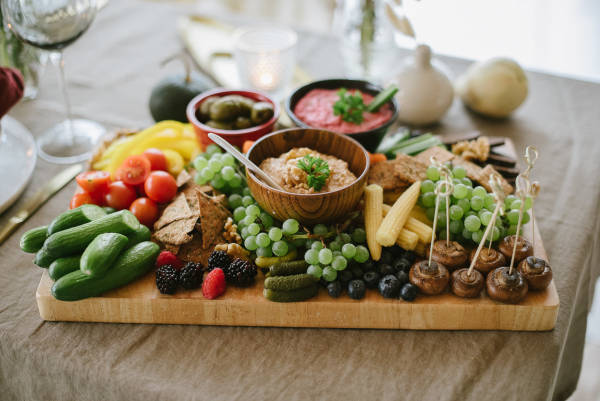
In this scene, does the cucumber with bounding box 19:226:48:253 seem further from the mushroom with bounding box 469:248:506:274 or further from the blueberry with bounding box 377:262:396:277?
the mushroom with bounding box 469:248:506:274

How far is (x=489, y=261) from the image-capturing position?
113 centimetres

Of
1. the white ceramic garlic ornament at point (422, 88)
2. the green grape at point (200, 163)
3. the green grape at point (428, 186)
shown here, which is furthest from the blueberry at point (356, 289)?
the white ceramic garlic ornament at point (422, 88)

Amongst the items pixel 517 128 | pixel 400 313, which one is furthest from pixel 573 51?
pixel 400 313

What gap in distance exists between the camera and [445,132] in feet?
5.98

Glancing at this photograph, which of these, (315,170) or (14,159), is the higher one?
(315,170)

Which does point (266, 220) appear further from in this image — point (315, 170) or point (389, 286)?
→ point (389, 286)

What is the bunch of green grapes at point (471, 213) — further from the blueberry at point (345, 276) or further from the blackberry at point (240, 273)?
the blackberry at point (240, 273)

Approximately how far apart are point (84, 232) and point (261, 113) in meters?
0.63

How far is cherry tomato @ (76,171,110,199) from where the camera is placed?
1.31 m

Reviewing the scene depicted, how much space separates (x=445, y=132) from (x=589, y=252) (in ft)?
2.11

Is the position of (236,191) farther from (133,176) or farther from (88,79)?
(88,79)

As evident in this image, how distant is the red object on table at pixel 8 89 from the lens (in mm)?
1410

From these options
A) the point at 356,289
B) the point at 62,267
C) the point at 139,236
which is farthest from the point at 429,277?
the point at 62,267

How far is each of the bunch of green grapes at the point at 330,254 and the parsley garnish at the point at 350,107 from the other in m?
0.46
